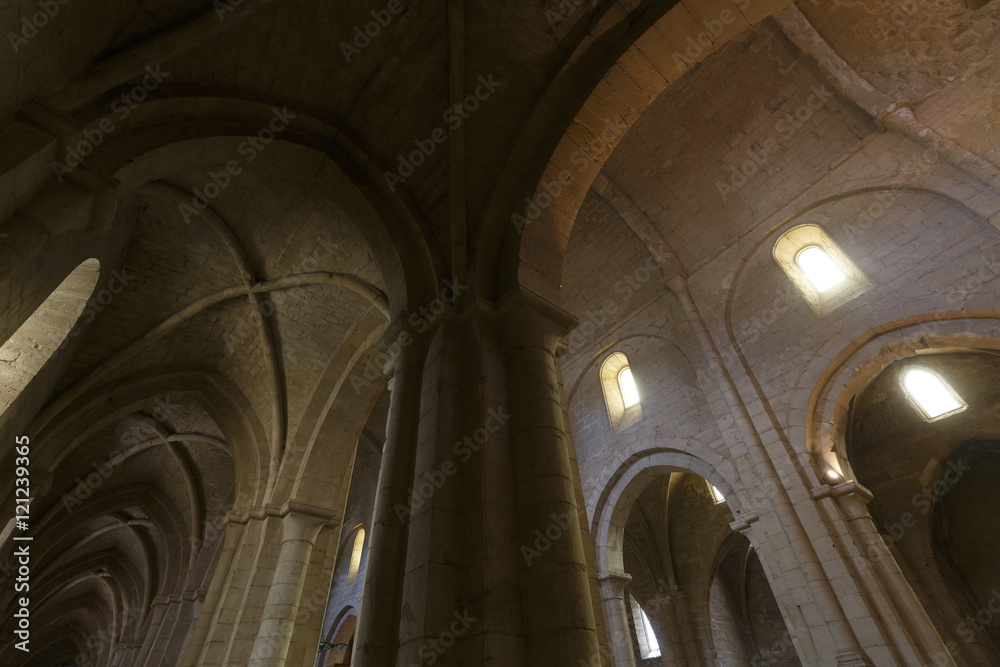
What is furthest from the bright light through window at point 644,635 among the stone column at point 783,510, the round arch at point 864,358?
the round arch at point 864,358

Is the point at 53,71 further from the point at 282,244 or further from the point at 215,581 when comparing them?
the point at 215,581

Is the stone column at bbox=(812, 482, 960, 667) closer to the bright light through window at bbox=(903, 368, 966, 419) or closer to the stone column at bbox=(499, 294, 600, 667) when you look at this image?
the bright light through window at bbox=(903, 368, 966, 419)

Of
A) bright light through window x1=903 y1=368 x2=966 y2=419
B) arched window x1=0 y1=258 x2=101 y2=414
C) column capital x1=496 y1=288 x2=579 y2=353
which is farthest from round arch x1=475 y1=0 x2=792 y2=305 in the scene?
bright light through window x1=903 y1=368 x2=966 y2=419

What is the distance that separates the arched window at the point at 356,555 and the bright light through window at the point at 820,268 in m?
15.4

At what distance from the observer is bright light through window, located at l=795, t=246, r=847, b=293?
8938 millimetres

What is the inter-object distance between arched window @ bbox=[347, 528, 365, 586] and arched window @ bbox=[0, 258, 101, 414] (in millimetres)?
12293

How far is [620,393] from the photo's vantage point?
12320 millimetres

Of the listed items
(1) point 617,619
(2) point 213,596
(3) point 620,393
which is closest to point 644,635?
(1) point 617,619

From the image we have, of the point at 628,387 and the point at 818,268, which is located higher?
the point at 628,387

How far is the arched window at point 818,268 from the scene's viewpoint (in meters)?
8.59

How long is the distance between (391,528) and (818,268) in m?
9.41

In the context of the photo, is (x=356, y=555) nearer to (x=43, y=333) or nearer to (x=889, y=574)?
(x=43, y=333)

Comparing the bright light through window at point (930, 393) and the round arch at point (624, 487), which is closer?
the round arch at point (624, 487)

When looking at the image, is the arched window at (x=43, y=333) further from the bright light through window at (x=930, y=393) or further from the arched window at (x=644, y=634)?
the arched window at (x=644, y=634)
